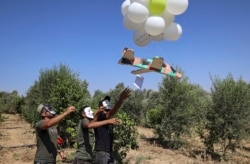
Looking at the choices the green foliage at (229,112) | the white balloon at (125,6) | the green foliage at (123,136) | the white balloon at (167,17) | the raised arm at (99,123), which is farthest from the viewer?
the green foliage at (229,112)

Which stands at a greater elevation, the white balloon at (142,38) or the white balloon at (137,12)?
the white balloon at (137,12)

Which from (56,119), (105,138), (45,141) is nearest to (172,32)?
(105,138)

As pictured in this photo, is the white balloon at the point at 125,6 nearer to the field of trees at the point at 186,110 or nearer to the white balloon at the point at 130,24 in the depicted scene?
the white balloon at the point at 130,24

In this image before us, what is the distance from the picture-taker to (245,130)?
53.0ft

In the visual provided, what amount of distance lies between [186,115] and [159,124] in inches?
75.1

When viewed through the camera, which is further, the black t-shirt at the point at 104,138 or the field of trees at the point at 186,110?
the field of trees at the point at 186,110

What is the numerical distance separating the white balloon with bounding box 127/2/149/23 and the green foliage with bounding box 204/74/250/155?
11.2 metres

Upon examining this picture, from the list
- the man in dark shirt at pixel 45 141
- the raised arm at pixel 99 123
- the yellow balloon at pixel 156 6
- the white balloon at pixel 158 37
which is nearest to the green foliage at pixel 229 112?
the white balloon at pixel 158 37

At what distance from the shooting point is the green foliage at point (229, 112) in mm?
15805

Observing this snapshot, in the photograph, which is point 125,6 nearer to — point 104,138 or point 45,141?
point 104,138

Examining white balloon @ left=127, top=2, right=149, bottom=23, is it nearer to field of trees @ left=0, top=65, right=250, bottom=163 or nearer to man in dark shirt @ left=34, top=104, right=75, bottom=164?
man in dark shirt @ left=34, top=104, right=75, bottom=164

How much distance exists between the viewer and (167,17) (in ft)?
20.6

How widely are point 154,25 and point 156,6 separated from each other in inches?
15.5

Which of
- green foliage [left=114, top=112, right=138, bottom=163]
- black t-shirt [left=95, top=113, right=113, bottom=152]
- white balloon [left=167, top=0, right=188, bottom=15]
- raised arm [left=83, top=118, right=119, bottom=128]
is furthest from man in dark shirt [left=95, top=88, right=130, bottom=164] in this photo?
green foliage [left=114, top=112, right=138, bottom=163]
